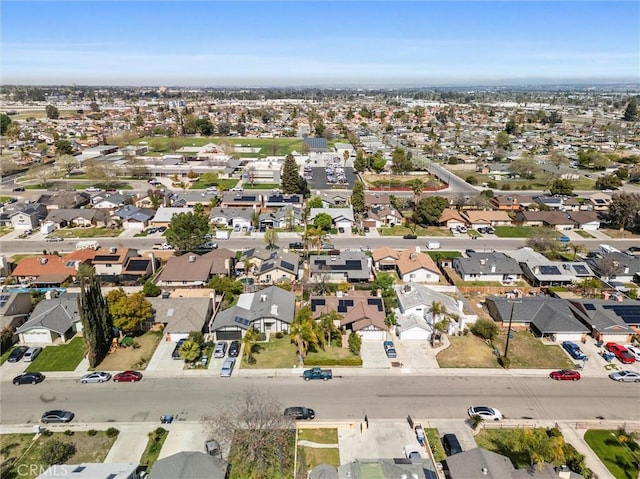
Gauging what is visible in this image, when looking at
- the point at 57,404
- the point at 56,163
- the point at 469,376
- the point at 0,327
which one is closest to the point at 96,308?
the point at 57,404

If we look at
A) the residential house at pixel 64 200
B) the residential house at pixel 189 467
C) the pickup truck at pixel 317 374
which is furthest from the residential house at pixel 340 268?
the residential house at pixel 64 200

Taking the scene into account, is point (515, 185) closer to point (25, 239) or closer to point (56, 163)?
point (25, 239)

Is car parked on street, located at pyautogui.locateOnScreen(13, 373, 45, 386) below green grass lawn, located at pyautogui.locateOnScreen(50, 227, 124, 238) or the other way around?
the other way around

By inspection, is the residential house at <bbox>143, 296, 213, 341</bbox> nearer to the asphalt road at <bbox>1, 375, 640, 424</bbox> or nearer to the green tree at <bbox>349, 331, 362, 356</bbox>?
the asphalt road at <bbox>1, 375, 640, 424</bbox>

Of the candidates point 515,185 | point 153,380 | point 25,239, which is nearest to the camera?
point 153,380

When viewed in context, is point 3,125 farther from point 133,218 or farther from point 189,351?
point 189,351

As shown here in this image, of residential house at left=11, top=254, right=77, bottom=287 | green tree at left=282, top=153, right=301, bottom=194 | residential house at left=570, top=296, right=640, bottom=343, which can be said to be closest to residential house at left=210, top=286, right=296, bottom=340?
residential house at left=11, top=254, right=77, bottom=287
